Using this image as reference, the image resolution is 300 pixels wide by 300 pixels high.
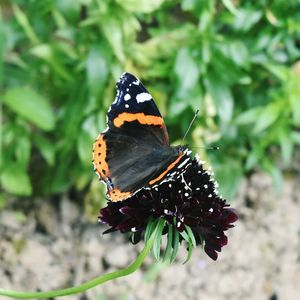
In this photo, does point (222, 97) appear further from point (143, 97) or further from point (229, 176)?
point (143, 97)

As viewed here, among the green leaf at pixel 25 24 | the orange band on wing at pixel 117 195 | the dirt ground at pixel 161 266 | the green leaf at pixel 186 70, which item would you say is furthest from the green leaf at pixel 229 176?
the orange band on wing at pixel 117 195

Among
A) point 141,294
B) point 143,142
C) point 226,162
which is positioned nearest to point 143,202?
point 143,142

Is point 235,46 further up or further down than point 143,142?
further up

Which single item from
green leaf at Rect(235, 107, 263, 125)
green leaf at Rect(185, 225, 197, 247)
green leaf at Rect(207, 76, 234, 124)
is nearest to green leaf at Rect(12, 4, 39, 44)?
green leaf at Rect(207, 76, 234, 124)

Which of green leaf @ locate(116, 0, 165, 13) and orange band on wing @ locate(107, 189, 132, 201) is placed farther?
green leaf @ locate(116, 0, 165, 13)

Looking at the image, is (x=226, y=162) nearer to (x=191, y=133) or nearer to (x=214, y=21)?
(x=191, y=133)

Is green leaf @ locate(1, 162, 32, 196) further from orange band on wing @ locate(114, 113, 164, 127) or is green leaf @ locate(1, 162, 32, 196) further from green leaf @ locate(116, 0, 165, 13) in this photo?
orange band on wing @ locate(114, 113, 164, 127)
